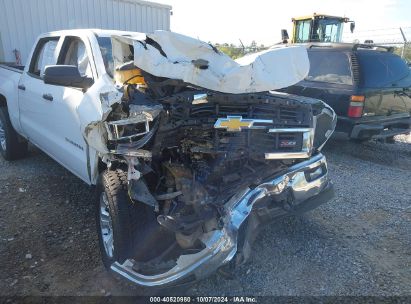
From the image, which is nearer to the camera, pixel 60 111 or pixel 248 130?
pixel 248 130

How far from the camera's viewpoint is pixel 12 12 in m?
7.53

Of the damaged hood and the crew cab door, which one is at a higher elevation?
the damaged hood

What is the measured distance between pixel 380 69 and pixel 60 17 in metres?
6.69

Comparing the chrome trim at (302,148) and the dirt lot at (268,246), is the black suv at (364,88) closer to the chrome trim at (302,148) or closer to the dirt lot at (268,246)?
the dirt lot at (268,246)

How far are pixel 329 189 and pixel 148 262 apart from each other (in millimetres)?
1665

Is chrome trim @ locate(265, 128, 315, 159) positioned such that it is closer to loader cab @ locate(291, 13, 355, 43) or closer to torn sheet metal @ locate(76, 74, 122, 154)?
torn sheet metal @ locate(76, 74, 122, 154)

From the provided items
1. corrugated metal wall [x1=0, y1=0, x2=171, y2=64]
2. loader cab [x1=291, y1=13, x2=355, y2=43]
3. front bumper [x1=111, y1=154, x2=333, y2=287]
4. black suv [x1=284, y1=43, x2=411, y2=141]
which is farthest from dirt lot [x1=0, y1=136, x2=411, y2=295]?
loader cab [x1=291, y1=13, x2=355, y2=43]

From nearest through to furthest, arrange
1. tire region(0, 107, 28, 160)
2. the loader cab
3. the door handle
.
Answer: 1. the door handle
2. tire region(0, 107, 28, 160)
3. the loader cab

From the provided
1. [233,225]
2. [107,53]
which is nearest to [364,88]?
[107,53]

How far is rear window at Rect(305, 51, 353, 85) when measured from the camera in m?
5.76

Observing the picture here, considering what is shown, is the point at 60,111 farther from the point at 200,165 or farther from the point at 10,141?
the point at 10,141

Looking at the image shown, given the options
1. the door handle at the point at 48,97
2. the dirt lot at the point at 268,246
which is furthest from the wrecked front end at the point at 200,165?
the door handle at the point at 48,97

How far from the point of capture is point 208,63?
9.08 ft

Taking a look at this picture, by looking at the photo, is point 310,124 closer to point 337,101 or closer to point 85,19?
point 337,101
